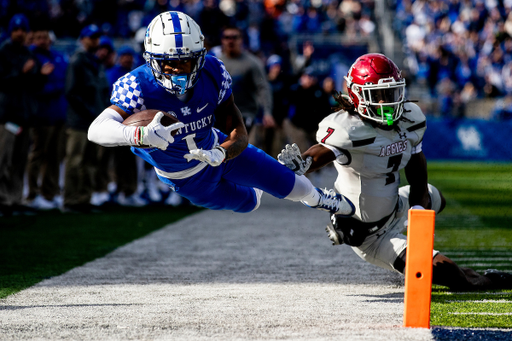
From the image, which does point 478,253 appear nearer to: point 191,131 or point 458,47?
point 191,131

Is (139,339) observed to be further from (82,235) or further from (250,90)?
(250,90)

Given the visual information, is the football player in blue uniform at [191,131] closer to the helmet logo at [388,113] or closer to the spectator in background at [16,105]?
the helmet logo at [388,113]

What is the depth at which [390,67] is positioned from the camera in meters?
3.89

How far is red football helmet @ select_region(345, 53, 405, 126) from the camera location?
12.5ft

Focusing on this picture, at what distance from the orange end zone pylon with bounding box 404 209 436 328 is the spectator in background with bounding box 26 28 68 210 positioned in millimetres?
5770

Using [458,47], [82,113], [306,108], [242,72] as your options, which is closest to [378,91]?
[242,72]

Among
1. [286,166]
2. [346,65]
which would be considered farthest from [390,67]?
[346,65]

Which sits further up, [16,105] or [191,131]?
[16,105]

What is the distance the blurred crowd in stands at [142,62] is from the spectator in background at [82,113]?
0.01 meters

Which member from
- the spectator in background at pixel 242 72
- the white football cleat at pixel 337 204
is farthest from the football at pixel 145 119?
the spectator in background at pixel 242 72

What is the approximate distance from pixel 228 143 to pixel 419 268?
1.35 meters

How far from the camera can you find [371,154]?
3941 millimetres

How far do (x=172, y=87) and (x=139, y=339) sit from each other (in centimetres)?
145

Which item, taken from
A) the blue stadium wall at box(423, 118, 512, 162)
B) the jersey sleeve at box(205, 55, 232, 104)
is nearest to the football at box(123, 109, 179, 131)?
the jersey sleeve at box(205, 55, 232, 104)
